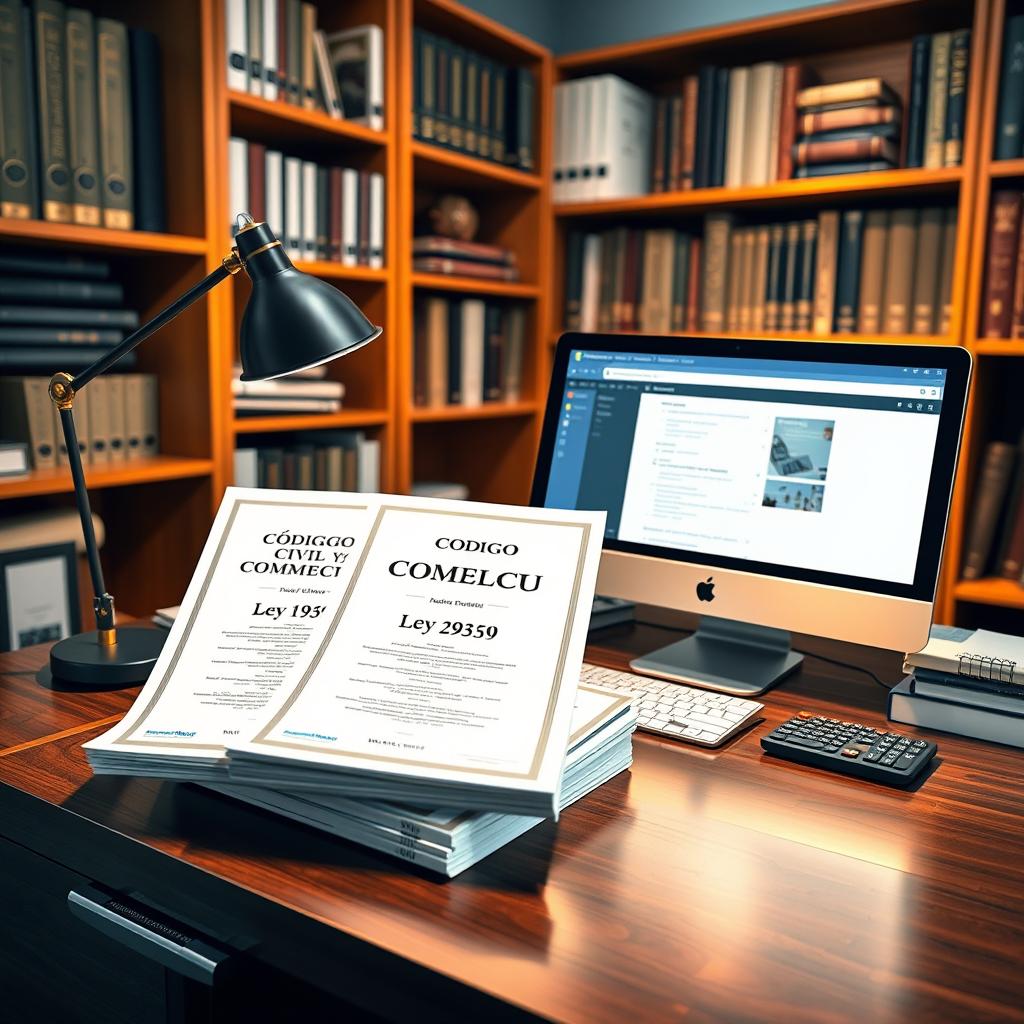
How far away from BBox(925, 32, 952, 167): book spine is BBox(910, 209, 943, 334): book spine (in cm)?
13

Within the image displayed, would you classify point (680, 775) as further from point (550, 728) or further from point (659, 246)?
point (659, 246)

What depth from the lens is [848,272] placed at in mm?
2443

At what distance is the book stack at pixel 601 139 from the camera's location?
2693 mm

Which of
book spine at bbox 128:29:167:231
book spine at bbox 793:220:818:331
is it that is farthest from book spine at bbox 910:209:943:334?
book spine at bbox 128:29:167:231

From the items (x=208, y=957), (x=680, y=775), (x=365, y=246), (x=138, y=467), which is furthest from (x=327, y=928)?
(x=365, y=246)

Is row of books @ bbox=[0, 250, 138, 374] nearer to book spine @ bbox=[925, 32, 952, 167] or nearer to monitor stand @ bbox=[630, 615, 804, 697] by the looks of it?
monitor stand @ bbox=[630, 615, 804, 697]

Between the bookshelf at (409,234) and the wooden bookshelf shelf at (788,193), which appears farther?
the wooden bookshelf shelf at (788,193)

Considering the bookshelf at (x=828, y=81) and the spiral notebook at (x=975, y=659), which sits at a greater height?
the bookshelf at (x=828, y=81)

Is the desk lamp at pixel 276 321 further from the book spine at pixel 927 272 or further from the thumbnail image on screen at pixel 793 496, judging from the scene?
the book spine at pixel 927 272

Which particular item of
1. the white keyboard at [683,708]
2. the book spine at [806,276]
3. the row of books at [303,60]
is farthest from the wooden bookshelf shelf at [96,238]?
the book spine at [806,276]

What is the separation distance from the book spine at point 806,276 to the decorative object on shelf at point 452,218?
0.89 meters

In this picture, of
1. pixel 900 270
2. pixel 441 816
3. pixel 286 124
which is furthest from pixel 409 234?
pixel 441 816

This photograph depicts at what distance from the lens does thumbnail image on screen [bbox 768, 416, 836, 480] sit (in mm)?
1133

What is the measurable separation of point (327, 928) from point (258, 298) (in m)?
0.63
